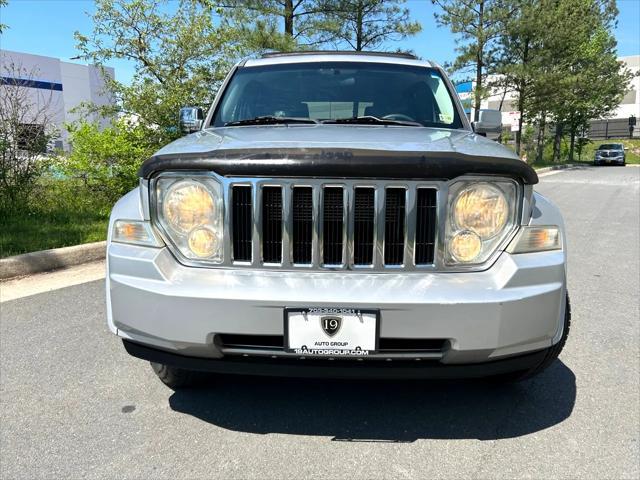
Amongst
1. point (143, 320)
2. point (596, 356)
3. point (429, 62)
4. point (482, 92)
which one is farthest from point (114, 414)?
point (482, 92)

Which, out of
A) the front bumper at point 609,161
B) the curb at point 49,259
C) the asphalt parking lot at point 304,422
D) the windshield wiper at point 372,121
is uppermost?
the windshield wiper at point 372,121

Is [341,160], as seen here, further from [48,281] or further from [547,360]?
[48,281]

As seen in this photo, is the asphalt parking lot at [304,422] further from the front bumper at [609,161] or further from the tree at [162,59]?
the front bumper at [609,161]

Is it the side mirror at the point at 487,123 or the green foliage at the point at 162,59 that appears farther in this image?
the green foliage at the point at 162,59

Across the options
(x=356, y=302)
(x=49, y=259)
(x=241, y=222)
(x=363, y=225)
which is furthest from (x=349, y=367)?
(x=49, y=259)

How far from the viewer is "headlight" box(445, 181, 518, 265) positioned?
6.75 ft

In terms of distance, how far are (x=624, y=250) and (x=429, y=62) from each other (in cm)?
455

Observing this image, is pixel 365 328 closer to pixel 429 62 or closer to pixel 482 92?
pixel 429 62

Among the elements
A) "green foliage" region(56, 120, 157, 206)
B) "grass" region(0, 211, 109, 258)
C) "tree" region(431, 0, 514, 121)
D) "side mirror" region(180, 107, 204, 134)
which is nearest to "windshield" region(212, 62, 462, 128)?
"side mirror" region(180, 107, 204, 134)

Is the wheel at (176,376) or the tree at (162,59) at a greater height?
the tree at (162,59)

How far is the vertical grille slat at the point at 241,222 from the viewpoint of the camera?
6.75 feet

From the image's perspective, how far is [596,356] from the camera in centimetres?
325

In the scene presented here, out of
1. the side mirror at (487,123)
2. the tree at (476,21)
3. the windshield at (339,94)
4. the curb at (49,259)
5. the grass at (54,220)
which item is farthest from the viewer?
the tree at (476,21)

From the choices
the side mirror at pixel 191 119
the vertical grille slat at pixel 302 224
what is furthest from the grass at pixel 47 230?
the vertical grille slat at pixel 302 224
